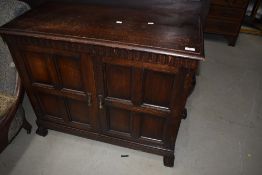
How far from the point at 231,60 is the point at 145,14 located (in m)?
1.74

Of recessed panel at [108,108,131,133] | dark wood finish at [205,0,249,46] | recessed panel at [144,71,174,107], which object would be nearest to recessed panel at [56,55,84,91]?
recessed panel at [108,108,131,133]

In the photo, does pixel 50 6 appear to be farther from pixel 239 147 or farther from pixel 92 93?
pixel 239 147

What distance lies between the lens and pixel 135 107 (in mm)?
1323

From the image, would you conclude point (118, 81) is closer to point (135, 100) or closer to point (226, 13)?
point (135, 100)

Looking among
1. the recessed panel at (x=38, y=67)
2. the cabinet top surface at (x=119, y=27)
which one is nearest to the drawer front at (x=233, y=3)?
the cabinet top surface at (x=119, y=27)

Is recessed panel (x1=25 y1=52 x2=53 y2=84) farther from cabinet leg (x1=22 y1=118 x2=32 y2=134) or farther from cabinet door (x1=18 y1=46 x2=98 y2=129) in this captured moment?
cabinet leg (x1=22 y1=118 x2=32 y2=134)

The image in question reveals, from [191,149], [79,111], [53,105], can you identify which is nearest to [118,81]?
[79,111]

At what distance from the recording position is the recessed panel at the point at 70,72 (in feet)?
4.12

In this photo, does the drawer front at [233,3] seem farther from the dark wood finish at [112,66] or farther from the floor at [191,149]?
the dark wood finish at [112,66]

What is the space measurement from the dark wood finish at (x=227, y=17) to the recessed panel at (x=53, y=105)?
215cm

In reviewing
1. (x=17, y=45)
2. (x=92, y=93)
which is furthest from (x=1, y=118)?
(x=92, y=93)

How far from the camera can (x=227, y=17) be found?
8.98 ft

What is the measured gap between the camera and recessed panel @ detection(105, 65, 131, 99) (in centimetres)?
120

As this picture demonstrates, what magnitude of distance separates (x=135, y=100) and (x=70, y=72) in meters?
0.41
